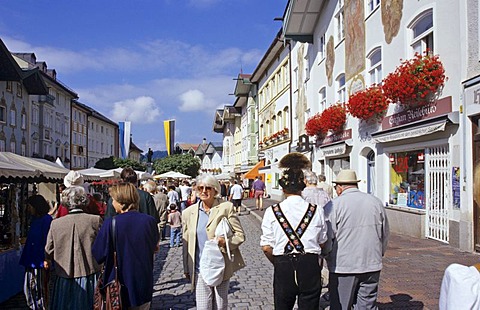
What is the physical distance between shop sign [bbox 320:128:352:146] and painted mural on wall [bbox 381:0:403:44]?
14.3ft

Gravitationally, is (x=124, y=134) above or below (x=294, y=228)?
above

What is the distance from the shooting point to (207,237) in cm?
447

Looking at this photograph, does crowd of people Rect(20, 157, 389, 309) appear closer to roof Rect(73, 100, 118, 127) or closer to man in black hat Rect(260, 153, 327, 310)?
man in black hat Rect(260, 153, 327, 310)

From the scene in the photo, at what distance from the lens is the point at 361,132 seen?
1574 cm

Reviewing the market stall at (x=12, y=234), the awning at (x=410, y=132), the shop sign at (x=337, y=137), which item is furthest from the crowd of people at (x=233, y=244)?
the shop sign at (x=337, y=137)

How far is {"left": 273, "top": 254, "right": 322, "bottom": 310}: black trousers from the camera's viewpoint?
3848 millimetres

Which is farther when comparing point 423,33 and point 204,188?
point 423,33

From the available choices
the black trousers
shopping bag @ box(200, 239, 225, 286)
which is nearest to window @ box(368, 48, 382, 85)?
shopping bag @ box(200, 239, 225, 286)

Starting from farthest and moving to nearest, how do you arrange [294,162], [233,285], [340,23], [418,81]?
[340,23]
[418,81]
[233,285]
[294,162]

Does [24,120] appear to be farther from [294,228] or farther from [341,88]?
[294,228]

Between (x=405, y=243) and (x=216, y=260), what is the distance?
7.53m

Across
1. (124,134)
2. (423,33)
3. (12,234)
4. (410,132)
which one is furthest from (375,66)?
(124,134)

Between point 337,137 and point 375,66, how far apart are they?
4.42m

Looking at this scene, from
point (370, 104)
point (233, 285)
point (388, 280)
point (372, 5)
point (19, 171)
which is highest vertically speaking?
point (372, 5)
